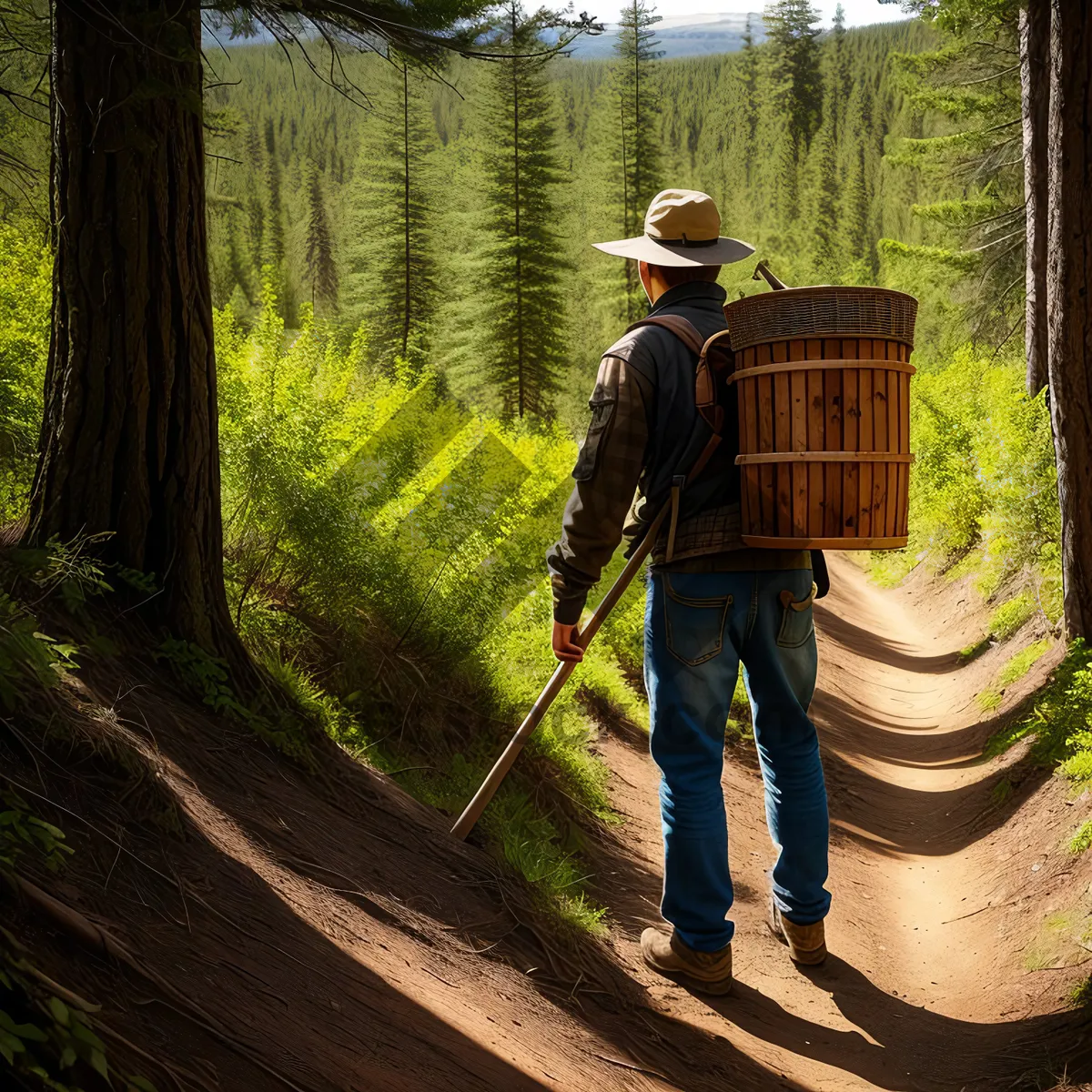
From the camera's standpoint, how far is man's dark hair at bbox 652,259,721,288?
3875 millimetres

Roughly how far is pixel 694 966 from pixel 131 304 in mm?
3268

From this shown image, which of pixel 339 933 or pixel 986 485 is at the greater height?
pixel 986 485

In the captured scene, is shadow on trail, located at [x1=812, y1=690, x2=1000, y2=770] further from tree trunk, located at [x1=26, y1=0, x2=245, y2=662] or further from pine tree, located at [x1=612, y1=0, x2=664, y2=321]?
pine tree, located at [x1=612, y1=0, x2=664, y2=321]

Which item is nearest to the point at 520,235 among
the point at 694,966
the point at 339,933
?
the point at 694,966

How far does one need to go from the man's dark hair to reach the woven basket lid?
0.60 m

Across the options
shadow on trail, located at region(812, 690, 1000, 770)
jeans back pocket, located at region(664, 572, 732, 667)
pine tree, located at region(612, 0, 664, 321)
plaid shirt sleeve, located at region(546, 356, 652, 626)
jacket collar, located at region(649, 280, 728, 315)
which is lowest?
shadow on trail, located at region(812, 690, 1000, 770)

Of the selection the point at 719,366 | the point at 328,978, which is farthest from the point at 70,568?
the point at 719,366

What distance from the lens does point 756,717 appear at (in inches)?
154

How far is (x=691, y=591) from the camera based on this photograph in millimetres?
3646

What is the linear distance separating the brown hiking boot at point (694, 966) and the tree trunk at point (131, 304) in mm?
2192

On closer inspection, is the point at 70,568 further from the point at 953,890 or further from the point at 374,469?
the point at 953,890

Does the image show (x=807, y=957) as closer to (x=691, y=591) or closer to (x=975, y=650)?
(x=691, y=591)

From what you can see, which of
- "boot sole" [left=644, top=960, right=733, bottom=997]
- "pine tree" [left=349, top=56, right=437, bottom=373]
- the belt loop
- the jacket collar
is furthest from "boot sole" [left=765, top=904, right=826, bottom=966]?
"pine tree" [left=349, top=56, right=437, bottom=373]

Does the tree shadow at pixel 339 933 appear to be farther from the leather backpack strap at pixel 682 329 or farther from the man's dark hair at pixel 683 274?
the man's dark hair at pixel 683 274
